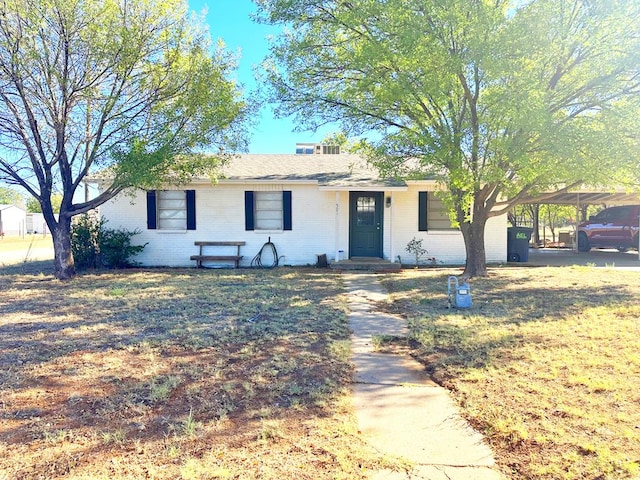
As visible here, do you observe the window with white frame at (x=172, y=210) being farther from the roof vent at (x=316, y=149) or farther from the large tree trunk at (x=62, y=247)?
the roof vent at (x=316, y=149)

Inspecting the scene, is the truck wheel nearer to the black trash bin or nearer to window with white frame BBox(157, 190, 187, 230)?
the black trash bin

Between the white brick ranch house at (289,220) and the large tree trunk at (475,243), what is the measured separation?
2.72m

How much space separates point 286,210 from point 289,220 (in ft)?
1.04

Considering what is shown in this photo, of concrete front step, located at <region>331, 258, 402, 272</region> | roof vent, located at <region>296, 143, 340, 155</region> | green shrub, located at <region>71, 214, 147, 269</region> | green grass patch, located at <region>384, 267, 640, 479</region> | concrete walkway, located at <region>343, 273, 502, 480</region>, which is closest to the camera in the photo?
concrete walkway, located at <region>343, 273, 502, 480</region>

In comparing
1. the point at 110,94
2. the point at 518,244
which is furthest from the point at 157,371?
the point at 518,244

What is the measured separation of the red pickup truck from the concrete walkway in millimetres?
14983

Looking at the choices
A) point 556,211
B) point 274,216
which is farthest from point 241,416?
point 556,211

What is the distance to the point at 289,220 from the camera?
12.9 meters

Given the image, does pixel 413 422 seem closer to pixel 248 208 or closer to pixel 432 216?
pixel 248 208

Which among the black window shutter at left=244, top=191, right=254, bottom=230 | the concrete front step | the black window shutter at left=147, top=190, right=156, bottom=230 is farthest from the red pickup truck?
the black window shutter at left=147, top=190, right=156, bottom=230

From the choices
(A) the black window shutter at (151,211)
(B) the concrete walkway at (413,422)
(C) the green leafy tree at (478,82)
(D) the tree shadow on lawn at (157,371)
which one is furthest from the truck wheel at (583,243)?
(A) the black window shutter at (151,211)

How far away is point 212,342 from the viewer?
17.0 feet

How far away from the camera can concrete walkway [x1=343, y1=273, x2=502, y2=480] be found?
2648 millimetres

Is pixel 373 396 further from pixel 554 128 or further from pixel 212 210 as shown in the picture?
pixel 212 210
